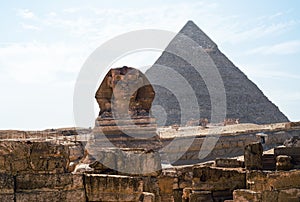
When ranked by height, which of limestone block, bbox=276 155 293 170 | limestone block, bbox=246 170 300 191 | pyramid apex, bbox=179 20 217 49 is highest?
pyramid apex, bbox=179 20 217 49

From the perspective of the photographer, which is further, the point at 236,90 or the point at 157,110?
the point at 236,90

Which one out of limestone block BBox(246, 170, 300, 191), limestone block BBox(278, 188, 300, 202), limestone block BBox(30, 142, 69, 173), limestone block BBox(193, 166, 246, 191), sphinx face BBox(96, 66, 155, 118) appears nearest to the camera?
limestone block BBox(30, 142, 69, 173)

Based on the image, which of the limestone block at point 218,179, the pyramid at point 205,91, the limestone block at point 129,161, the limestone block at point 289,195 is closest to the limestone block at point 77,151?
the limestone block at point 218,179

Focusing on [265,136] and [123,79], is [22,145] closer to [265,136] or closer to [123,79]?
[123,79]

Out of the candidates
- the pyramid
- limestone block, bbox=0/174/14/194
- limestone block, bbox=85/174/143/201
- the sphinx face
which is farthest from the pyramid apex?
limestone block, bbox=0/174/14/194

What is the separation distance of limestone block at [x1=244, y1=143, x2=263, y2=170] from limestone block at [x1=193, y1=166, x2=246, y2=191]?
367mm

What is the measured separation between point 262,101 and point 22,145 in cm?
10758

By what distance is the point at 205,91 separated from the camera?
107 meters

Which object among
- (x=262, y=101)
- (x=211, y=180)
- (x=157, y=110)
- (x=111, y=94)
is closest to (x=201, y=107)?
(x=157, y=110)

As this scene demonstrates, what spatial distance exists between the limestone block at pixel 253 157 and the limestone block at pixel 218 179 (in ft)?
1.20

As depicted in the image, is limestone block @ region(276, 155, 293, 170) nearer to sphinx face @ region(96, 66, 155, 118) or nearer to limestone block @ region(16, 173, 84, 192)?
limestone block @ region(16, 173, 84, 192)

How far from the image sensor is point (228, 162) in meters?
8.69

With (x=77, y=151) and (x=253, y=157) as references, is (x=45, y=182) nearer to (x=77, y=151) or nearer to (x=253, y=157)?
(x=253, y=157)

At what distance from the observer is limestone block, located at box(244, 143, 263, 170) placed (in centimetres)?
775
